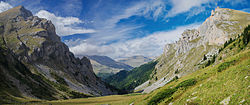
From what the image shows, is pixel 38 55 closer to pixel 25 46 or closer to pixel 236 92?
pixel 25 46

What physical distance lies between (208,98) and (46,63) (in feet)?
628

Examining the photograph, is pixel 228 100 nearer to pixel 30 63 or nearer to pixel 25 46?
pixel 30 63

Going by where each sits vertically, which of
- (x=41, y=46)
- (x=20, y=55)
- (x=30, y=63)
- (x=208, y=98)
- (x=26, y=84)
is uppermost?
(x=41, y=46)

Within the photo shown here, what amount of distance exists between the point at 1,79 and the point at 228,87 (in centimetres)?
10836

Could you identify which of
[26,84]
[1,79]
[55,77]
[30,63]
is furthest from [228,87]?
[30,63]

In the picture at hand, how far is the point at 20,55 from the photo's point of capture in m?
158

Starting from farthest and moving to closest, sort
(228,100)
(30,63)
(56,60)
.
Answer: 1. (56,60)
2. (30,63)
3. (228,100)

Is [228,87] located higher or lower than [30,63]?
lower

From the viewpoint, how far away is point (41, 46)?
187250 mm

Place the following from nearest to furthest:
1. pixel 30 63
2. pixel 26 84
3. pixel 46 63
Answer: pixel 26 84, pixel 30 63, pixel 46 63

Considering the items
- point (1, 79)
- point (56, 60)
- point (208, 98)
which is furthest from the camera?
point (56, 60)

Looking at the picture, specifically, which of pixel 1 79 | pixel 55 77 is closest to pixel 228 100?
pixel 1 79

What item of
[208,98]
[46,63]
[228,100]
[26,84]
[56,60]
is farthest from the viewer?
[56,60]

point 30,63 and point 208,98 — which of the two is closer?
point 208,98
